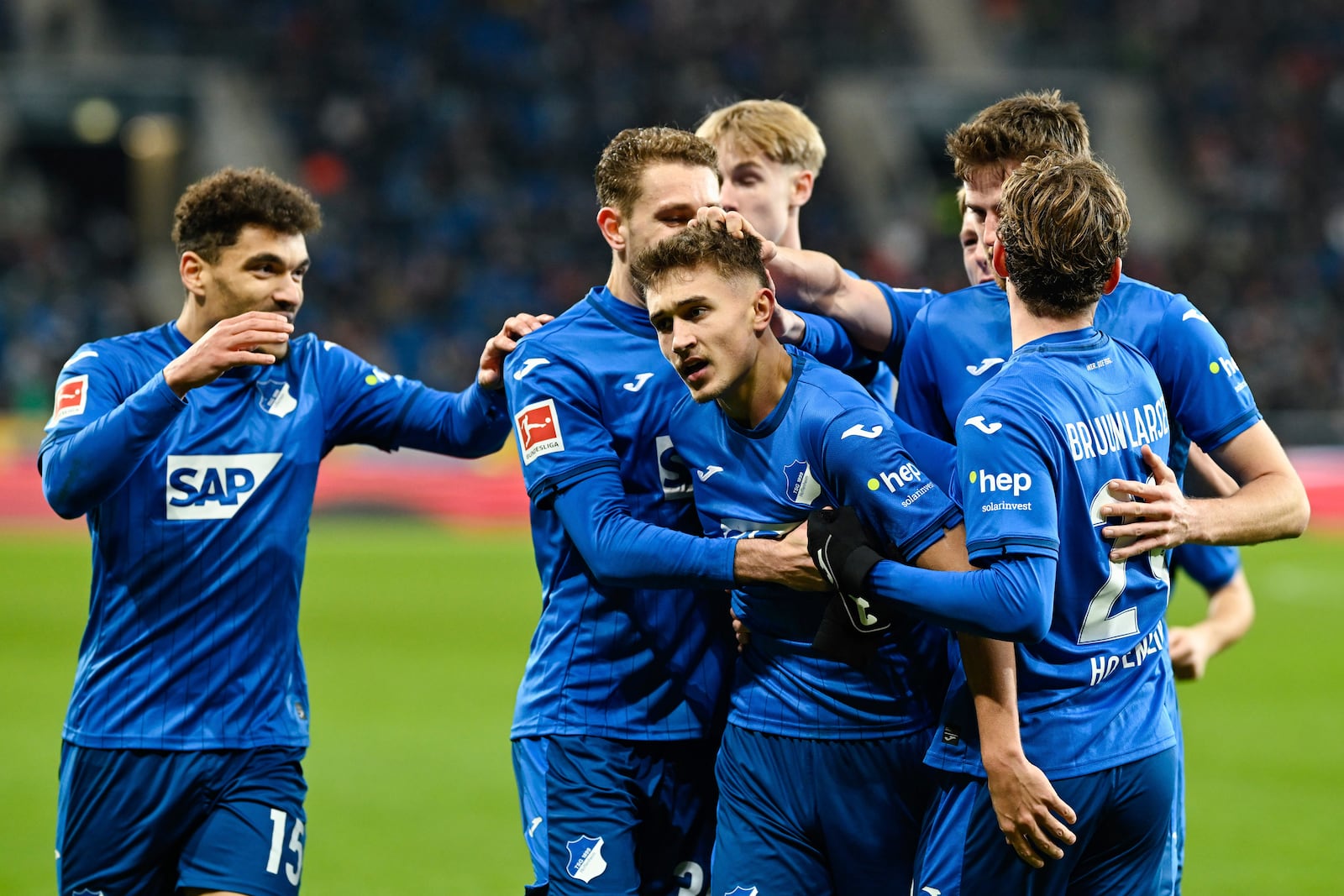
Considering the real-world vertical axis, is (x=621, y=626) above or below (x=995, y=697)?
above

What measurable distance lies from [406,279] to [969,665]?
23.3 metres

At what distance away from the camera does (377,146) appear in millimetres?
27688

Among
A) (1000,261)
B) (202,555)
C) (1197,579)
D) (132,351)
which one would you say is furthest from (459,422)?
(1197,579)

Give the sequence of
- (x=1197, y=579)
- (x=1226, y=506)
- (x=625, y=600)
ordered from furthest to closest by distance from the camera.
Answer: (x=1197, y=579), (x=625, y=600), (x=1226, y=506)

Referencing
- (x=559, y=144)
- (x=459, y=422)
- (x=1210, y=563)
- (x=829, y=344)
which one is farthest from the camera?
(x=559, y=144)

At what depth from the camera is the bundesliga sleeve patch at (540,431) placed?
13.3 feet

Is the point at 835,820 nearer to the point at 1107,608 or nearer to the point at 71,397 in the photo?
the point at 1107,608

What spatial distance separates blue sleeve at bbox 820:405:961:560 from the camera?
11.7 ft

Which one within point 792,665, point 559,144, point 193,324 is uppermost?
point 559,144

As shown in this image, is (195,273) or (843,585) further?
(195,273)

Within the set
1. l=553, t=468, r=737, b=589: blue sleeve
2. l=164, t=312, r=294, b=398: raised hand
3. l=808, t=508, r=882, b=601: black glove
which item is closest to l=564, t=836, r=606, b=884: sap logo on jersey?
l=553, t=468, r=737, b=589: blue sleeve

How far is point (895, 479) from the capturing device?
3584 mm

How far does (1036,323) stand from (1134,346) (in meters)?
0.45

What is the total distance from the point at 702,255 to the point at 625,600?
39.1 inches
